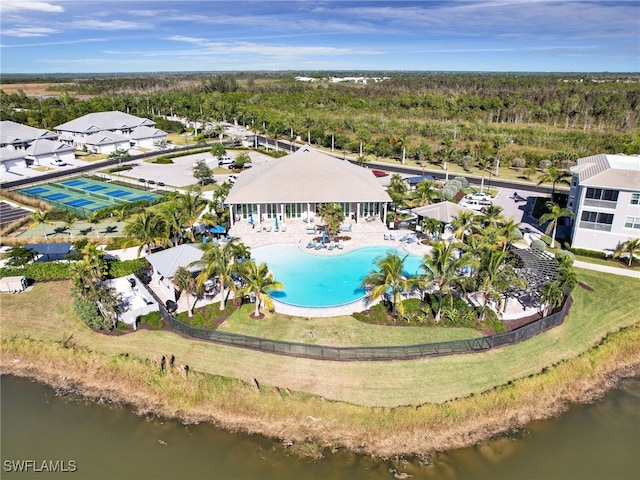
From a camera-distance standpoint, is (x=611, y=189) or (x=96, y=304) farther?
(x=611, y=189)

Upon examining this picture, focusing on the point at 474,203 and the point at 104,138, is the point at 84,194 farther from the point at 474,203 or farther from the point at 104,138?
the point at 474,203

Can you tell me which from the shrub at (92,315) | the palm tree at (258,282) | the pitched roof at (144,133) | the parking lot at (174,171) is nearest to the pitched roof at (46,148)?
the pitched roof at (144,133)

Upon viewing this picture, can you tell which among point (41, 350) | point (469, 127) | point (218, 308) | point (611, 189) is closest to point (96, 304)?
point (41, 350)

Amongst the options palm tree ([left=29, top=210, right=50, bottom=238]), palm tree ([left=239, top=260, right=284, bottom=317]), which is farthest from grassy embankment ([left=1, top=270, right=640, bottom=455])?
palm tree ([left=29, top=210, right=50, bottom=238])

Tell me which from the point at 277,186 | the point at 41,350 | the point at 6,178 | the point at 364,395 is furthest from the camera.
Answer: the point at 6,178

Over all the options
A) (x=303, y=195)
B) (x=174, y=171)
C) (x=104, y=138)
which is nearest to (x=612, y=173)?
(x=303, y=195)

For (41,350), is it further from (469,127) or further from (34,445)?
(469,127)
